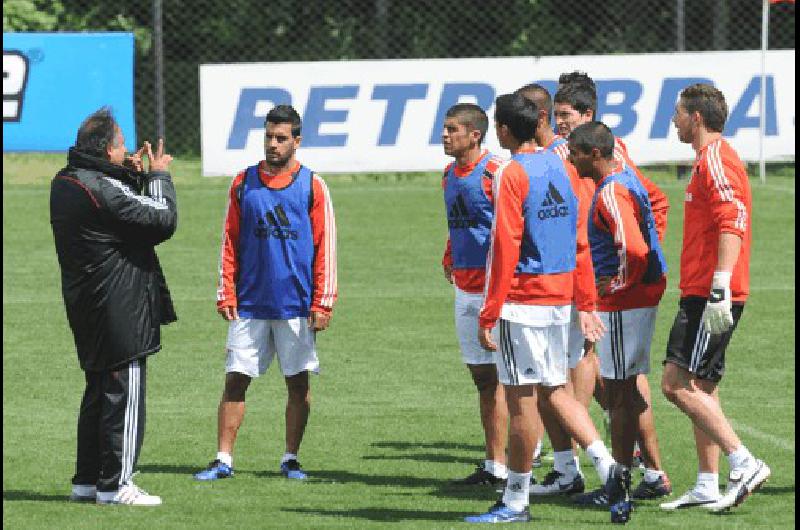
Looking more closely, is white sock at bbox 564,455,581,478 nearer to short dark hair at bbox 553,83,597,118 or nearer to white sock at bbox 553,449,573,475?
white sock at bbox 553,449,573,475

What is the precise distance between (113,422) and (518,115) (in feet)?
8.14

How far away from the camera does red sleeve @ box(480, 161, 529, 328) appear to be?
8.32m

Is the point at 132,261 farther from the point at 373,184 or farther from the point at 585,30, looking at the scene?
the point at 585,30

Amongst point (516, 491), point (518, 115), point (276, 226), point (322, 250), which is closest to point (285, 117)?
point (276, 226)

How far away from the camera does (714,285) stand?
858 centimetres

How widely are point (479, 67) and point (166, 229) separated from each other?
45.8ft

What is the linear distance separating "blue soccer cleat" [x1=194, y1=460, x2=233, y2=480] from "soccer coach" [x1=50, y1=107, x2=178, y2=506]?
2.26ft

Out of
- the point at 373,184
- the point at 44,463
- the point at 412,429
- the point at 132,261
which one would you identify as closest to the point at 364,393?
the point at 412,429

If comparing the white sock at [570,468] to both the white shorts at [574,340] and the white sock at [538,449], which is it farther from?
the white sock at [538,449]

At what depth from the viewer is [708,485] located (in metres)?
8.94

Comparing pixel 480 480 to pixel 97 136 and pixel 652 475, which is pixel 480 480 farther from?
A: pixel 97 136

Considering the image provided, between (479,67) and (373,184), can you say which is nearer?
(479,67)

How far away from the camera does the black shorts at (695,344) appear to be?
8820 mm

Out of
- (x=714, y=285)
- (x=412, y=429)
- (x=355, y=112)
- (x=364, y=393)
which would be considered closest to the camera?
(x=714, y=285)
